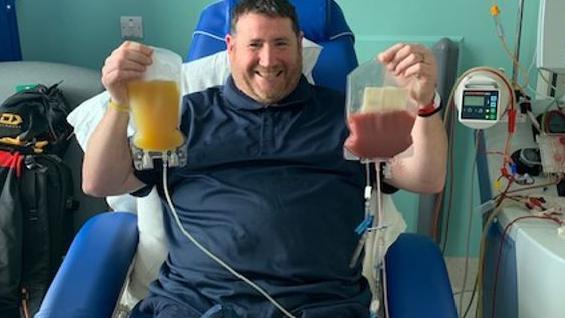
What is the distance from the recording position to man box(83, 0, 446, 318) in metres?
1.45

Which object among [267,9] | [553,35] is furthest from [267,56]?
[553,35]

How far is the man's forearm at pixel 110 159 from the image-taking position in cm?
146

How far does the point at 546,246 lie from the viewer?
4.61 ft

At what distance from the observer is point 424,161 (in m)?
1.49

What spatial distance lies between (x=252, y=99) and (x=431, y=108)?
0.47 metres

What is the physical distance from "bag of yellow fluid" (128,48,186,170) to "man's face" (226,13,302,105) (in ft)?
0.93

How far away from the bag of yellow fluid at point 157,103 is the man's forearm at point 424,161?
A: 0.51 m

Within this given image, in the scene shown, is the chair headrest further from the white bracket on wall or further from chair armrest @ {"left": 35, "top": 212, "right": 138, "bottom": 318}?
the white bracket on wall

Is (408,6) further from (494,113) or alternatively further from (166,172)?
(166,172)

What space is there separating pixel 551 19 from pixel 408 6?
870 millimetres

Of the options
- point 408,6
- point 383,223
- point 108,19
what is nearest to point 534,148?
point 383,223

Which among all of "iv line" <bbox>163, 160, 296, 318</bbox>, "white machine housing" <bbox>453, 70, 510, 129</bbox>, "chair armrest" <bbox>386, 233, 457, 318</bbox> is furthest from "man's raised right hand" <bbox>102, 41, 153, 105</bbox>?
"white machine housing" <bbox>453, 70, 510, 129</bbox>

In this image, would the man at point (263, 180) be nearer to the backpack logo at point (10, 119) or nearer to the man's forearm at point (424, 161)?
the man's forearm at point (424, 161)

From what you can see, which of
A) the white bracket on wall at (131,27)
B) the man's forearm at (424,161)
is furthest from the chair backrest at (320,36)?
the white bracket on wall at (131,27)
